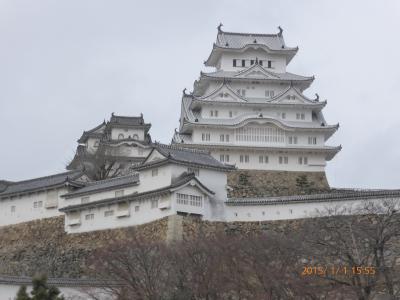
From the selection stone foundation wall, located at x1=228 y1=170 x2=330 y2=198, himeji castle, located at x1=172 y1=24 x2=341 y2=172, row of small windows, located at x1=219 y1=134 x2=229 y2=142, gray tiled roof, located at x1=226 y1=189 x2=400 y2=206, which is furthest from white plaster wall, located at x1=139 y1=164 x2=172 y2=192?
row of small windows, located at x1=219 y1=134 x2=229 y2=142

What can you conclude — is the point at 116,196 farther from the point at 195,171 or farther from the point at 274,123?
the point at 274,123

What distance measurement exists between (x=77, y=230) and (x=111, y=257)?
10.1 metres

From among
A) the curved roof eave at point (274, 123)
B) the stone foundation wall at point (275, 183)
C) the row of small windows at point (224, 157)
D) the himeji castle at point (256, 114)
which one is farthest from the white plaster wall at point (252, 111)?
the stone foundation wall at point (275, 183)

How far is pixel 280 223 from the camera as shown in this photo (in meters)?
34.9

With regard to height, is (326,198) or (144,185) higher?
(144,185)

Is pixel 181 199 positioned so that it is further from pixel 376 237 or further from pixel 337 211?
pixel 376 237

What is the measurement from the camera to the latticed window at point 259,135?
150 ft

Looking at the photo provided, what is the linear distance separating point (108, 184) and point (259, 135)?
11.2 m

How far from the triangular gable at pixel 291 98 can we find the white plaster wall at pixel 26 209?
1424cm

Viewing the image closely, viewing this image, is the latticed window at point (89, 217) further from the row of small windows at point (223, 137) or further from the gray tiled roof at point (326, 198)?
the row of small windows at point (223, 137)

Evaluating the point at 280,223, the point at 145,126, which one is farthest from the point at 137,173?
the point at 145,126

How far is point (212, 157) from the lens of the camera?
3809 cm

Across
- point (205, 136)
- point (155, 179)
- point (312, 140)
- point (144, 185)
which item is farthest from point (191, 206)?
point (312, 140)

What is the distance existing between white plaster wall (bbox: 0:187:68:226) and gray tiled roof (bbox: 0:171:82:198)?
0.90 feet
